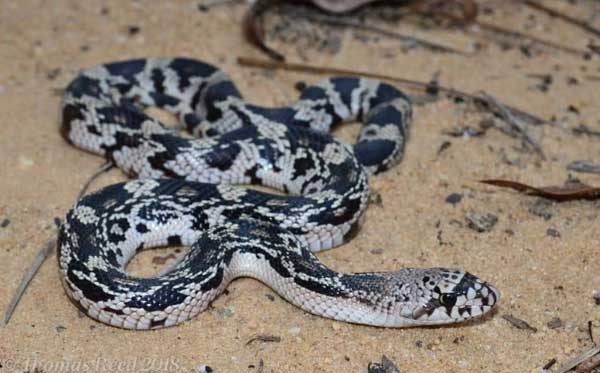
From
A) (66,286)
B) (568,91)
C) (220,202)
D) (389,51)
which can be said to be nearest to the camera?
(66,286)

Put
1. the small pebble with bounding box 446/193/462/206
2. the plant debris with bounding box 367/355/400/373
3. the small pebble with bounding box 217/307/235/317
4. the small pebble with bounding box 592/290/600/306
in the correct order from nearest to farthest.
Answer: the plant debris with bounding box 367/355/400/373, the small pebble with bounding box 217/307/235/317, the small pebble with bounding box 592/290/600/306, the small pebble with bounding box 446/193/462/206

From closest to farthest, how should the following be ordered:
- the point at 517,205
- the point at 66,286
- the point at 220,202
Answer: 1. the point at 66,286
2. the point at 220,202
3. the point at 517,205

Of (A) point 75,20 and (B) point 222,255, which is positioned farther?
(A) point 75,20

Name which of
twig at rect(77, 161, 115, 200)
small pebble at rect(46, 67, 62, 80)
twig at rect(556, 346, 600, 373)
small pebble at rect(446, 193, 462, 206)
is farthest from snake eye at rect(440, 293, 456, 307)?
small pebble at rect(46, 67, 62, 80)

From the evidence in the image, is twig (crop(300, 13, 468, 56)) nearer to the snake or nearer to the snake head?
the snake

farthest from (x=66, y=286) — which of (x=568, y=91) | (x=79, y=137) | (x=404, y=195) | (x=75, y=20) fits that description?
(x=568, y=91)

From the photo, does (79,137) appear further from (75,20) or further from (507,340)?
(507,340)
